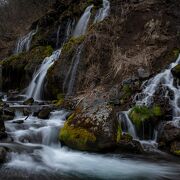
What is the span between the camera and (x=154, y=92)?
11438 mm

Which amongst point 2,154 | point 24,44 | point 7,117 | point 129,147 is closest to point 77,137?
point 129,147

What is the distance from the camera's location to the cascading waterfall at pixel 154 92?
34.2 feet

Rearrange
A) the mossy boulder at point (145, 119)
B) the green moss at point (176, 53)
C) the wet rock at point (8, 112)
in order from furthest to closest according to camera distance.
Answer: the green moss at point (176, 53), the wet rock at point (8, 112), the mossy boulder at point (145, 119)

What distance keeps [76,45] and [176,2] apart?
5.39 metres

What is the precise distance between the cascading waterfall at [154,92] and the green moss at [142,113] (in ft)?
0.56

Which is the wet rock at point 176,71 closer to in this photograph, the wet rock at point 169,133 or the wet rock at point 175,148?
the wet rock at point 169,133

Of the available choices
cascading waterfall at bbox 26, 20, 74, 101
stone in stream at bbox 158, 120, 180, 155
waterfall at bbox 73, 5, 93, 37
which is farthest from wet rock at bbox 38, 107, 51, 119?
waterfall at bbox 73, 5, 93, 37

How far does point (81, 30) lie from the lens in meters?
21.7

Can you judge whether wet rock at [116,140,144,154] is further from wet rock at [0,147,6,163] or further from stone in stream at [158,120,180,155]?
wet rock at [0,147,6,163]

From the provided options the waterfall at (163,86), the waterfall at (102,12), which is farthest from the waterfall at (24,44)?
the waterfall at (163,86)

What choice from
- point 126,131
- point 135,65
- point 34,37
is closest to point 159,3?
point 135,65

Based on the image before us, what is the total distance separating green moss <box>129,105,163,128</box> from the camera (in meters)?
10.3

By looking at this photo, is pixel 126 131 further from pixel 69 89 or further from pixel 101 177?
pixel 69 89

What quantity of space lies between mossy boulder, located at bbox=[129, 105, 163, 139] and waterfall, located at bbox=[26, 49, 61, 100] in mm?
8083
